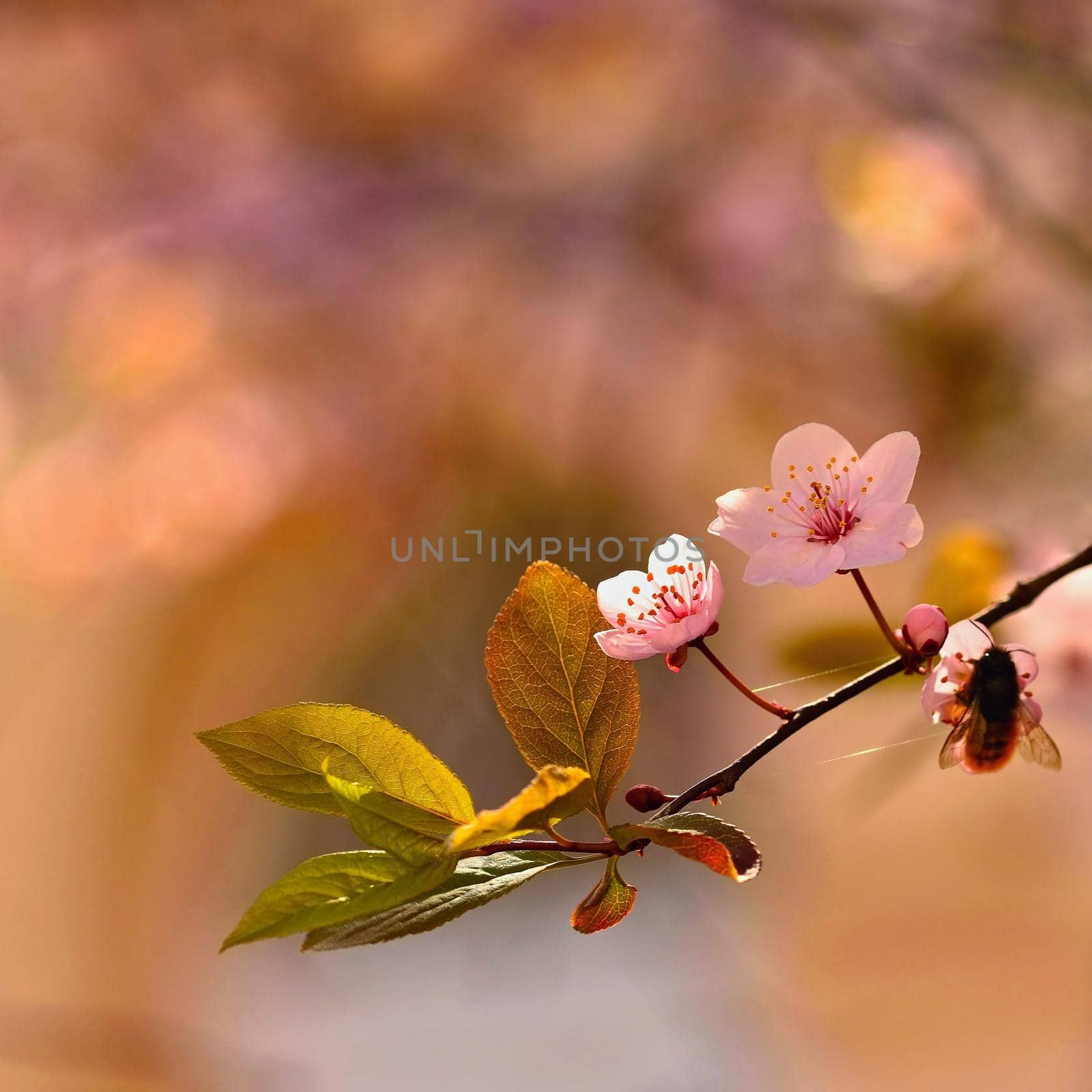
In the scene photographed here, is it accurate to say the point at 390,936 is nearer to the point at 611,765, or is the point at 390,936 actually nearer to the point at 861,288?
the point at 611,765

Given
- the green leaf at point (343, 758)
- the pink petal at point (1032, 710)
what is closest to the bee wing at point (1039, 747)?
the pink petal at point (1032, 710)

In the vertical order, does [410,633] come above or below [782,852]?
above

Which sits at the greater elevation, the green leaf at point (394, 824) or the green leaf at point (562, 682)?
the green leaf at point (562, 682)

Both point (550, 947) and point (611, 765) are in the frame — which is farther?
point (550, 947)

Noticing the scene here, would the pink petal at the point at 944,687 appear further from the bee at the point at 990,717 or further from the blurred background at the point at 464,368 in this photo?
the blurred background at the point at 464,368

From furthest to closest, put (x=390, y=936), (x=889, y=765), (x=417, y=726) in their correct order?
(x=417, y=726), (x=889, y=765), (x=390, y=936)

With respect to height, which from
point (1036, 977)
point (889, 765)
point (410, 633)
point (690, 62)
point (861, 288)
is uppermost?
point (690, 62)

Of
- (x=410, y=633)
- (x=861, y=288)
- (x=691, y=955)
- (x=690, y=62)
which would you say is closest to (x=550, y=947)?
(x=691, y=955)
